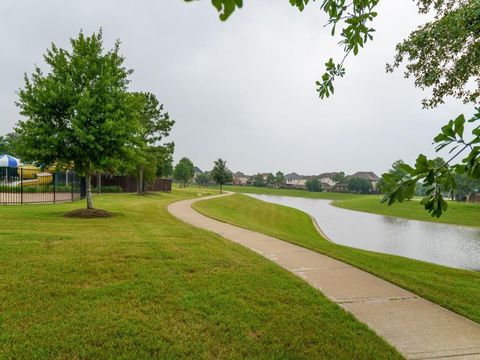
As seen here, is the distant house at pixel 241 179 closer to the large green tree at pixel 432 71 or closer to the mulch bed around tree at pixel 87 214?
the mulch bed around tree at pixel 87 214

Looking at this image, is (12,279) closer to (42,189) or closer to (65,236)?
(65,236)

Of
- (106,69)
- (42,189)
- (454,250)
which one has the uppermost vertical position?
(106,69)

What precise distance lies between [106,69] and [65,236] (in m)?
7.38

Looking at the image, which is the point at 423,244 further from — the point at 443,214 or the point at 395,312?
the point at 395,312

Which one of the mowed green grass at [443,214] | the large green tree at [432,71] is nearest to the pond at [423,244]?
the mowed green grass at [443,214]

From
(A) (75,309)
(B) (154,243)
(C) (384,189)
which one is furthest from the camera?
(B) (154,243)

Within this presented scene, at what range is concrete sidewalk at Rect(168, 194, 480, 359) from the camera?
3.54 meters

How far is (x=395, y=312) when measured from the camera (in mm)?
4539

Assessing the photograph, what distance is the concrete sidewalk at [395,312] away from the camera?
354 centimetres

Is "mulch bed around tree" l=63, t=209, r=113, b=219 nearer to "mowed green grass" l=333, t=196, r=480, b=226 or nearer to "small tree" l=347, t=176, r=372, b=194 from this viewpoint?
"mowed green grass" l=333, t=196, r=480, b=226

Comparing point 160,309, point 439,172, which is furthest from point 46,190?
point 439,172

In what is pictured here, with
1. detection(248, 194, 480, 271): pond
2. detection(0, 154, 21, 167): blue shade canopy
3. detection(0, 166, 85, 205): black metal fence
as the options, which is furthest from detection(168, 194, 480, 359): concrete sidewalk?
detection(0, 154, 21, 167): blue shade canopy

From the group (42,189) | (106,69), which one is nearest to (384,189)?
(106,69)

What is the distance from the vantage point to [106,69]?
1283 cm
